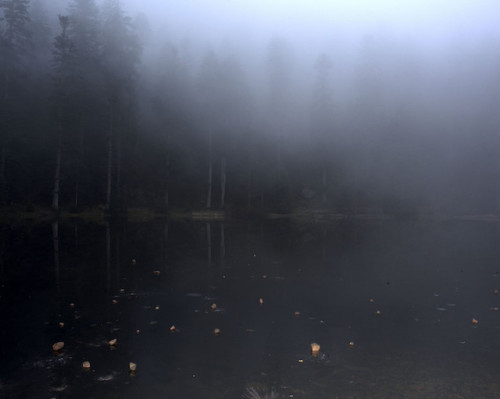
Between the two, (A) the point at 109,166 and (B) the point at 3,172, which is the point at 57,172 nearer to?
(B) the point at 3,172

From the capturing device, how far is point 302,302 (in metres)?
8.18

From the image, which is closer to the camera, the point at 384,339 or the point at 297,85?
the point at 384,339

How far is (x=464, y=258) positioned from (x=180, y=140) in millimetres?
29170

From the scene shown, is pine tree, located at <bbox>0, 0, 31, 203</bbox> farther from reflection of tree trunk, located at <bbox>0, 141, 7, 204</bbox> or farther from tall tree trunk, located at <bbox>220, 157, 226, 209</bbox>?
tall tree trunk, located at <bbox>220, 157, 226, 209</bbox>

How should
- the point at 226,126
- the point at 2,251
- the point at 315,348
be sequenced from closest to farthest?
the point at 315,348 < the point at 2,251 < the point at 226,126

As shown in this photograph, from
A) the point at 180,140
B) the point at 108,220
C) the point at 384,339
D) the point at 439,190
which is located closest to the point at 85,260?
the point at 384,339

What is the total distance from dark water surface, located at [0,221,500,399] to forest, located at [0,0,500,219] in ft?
66.8

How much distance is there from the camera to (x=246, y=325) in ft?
22.0

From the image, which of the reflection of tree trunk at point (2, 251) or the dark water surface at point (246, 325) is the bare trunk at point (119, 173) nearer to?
the reflection of tree trunk at point (2, 251)

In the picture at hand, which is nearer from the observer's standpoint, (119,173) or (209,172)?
(119,173)

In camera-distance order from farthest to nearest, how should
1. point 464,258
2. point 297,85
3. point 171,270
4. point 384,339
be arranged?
point 297,85
point 464,258
point 171,270
point 384,339

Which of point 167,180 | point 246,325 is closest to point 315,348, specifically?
point 246,325

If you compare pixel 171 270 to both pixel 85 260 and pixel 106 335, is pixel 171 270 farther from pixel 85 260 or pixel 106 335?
pixel 106 335

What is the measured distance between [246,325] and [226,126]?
1402 inches
